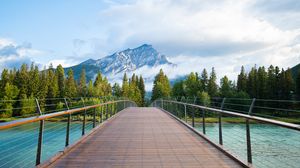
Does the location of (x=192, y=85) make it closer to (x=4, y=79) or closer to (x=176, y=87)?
(x=176, y=87)

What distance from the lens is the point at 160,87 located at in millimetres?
90562

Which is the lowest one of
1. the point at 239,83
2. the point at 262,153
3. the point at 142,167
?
the point at 262,153

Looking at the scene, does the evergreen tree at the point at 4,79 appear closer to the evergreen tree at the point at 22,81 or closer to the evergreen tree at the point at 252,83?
the evergreen tree at the point at 22,81

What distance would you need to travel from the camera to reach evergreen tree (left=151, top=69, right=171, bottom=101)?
3541 inches

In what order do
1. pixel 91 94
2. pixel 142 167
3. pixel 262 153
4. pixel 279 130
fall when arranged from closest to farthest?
pixel 142 167 → pixel 262 153 → pixel 279 130 → pixel 91 94

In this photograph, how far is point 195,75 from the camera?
83812 mm

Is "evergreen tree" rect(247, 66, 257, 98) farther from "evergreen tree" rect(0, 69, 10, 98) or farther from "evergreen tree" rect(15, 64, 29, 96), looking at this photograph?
"evergreen tree" rect(0, 69, 10, 98)

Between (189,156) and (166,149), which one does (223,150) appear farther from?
(166,149)

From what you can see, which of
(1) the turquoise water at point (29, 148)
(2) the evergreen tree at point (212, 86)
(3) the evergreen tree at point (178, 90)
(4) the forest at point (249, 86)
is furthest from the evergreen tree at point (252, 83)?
(1) the turquoise water at point (29, 148)

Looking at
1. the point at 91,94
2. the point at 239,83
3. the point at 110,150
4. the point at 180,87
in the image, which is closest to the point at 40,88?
the point at 91,94

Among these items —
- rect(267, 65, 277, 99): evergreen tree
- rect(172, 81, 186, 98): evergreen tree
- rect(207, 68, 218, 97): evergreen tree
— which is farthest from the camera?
rect(172, 81, 186, 98): evergreen tree

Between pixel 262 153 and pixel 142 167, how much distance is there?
19983 mm

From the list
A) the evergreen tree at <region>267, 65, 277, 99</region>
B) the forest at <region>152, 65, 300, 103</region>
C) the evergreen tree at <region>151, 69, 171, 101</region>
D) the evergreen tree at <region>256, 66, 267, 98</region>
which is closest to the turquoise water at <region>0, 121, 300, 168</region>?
the forest at <region>152, 65, 300, 103</region>

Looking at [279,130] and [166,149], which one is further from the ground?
[166,149]
